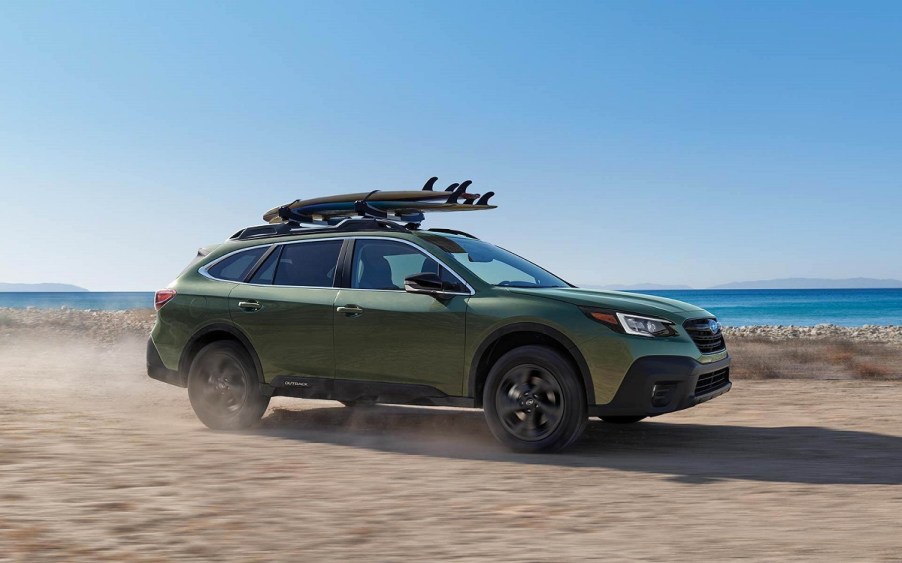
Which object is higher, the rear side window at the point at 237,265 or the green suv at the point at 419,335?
the rear side window at the point at 237,265

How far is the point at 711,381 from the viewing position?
734 cm

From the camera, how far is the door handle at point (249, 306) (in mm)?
8430

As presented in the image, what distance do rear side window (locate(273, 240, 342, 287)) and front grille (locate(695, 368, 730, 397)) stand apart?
3.33 m

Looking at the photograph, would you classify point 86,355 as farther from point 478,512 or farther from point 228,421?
point 478,512

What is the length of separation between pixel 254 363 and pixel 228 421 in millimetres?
643

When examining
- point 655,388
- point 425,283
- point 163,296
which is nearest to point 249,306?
point 163,296

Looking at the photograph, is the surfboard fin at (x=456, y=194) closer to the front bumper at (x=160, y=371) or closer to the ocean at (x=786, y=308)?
the front bumper at (x=160, y=371)

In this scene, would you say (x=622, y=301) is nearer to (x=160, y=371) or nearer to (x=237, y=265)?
(x=237, y=265)

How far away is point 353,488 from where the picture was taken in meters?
5.71

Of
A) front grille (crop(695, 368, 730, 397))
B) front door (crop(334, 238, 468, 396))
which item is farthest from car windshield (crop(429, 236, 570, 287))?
front grille (crop(695, 368, 730, 397))

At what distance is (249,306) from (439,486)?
3.42 metres

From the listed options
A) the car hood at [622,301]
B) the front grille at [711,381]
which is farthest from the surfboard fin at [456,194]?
the front grille at [711,381]

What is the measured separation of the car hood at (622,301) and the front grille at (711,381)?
495 mm

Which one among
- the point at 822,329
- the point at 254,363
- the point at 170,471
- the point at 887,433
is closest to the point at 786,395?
the point at 887,433
